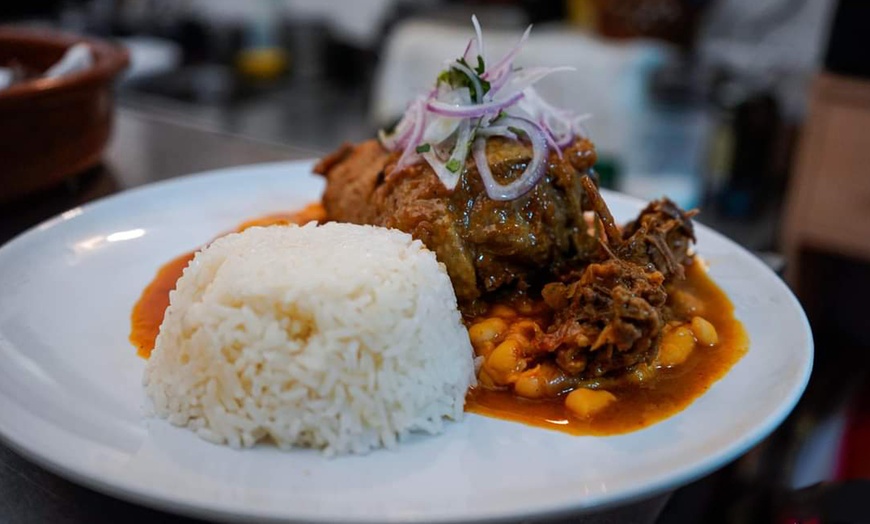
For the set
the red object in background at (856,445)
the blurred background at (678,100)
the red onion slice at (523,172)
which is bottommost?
the red object in background at (856,445)

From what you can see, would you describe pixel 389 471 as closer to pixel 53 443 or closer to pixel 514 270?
pixel 53 443

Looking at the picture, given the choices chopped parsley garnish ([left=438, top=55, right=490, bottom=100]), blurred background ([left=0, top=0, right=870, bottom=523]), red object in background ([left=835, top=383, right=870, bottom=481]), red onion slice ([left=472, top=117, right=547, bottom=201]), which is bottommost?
red object in background ([left=835, top=383, right=870, bottom=481])

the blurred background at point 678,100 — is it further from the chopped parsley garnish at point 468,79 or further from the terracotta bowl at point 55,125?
the chopped parsley garnish at point 468,79

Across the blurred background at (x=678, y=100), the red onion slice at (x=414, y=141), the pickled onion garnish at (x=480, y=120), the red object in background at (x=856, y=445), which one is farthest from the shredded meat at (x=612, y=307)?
the red object in background at (x=856, y=445)

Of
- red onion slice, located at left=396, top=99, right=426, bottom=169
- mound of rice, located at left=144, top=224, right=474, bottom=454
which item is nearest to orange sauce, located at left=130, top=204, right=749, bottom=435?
mound of rice, located at left=144, top=224, right=474, bottom=454

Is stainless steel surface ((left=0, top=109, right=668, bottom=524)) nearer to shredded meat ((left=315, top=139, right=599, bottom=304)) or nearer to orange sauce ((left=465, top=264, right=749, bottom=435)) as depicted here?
orange sauce ((left=465, top=264, right=749, bottom=435))

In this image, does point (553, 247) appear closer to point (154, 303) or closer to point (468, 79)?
point (468, 79)
